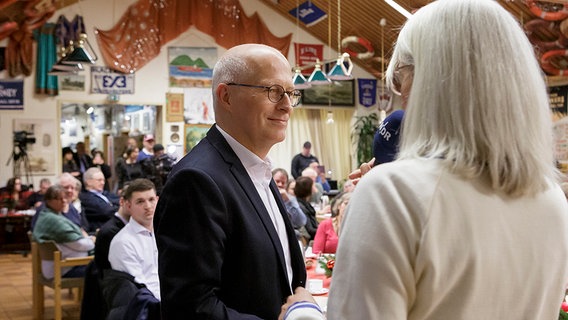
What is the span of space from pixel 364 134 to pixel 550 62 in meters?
4.87

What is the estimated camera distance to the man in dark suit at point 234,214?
64.9 inches

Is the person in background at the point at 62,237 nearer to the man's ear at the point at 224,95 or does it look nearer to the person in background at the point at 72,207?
the person in background at the point at 72,207

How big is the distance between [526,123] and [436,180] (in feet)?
0.69

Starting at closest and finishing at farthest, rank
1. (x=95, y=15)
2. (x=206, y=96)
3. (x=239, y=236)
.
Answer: (x=239, y=236), (x=95, y=15), (x=206, y=96)

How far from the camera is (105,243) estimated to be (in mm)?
4387

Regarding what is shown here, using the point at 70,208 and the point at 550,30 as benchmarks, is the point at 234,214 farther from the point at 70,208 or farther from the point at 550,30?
the point at 550,30

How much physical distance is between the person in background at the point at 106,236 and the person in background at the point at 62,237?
1.55m

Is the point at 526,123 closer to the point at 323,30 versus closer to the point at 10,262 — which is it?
the point at 10,262

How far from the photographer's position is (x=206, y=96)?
14086 mm

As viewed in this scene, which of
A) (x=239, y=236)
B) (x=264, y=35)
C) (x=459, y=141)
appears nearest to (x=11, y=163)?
(x=264, y=35)

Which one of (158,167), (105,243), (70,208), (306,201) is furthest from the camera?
(158,167)

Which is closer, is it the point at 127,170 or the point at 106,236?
the point at 106,236

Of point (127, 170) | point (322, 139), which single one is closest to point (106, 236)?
point (127, 170)

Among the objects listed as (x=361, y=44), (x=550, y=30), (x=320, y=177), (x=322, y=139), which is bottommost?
(x=320, y=177)
